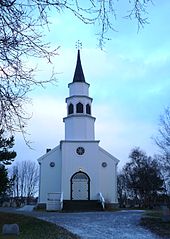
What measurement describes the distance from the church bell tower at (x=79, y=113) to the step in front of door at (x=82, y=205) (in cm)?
652

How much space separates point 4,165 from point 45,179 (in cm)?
1523

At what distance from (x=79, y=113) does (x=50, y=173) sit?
6.68 m

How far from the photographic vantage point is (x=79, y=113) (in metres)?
41.9

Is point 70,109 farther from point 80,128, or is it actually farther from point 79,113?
point 80,128

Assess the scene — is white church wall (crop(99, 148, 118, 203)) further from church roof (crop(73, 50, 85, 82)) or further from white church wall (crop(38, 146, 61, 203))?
church roof (crop(73, 50, 85, 82))

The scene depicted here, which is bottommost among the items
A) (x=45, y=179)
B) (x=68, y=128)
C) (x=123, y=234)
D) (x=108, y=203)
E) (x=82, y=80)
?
(x=123, y=234)

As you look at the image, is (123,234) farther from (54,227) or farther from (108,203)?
(108,203)

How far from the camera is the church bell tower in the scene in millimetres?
41469

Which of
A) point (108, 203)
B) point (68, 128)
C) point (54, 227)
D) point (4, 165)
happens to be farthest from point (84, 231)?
point (68, 128)

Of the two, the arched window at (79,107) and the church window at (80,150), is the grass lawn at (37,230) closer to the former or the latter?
the church window at (80,150)

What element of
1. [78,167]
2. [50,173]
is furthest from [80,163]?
[50,173]

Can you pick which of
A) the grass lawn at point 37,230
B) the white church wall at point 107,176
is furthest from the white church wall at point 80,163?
the grass lawn at point 37,230

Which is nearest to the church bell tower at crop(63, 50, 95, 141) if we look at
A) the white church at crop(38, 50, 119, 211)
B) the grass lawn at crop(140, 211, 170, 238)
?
the white church at crop(38, 50, 119, 211)

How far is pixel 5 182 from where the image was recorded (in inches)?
963
